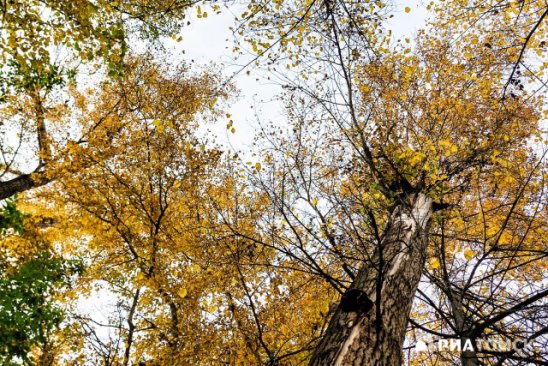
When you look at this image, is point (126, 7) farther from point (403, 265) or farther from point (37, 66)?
point (403, 265)

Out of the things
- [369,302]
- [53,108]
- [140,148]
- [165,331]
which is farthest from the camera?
[53,108]

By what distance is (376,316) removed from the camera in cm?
226

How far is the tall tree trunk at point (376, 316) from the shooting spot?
2131mm

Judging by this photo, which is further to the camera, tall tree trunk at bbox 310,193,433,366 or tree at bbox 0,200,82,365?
tree at bbox 0,200,82,365

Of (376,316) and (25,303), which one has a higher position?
(25,303)

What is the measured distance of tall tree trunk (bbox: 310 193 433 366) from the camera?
6.99ft

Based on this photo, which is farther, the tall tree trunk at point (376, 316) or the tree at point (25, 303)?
the tree at point (25, 303)

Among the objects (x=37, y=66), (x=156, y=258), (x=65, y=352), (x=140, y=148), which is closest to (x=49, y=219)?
(x=65, y=352)

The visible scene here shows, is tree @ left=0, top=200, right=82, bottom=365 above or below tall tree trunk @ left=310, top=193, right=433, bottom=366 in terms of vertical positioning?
above

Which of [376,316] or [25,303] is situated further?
[25,303]

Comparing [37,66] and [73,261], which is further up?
[37,66]

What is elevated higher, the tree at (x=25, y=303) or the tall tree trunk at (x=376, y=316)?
the tree at (x=25, y=303)

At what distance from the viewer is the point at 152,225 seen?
7074mm

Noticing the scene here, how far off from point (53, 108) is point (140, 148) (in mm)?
5212
